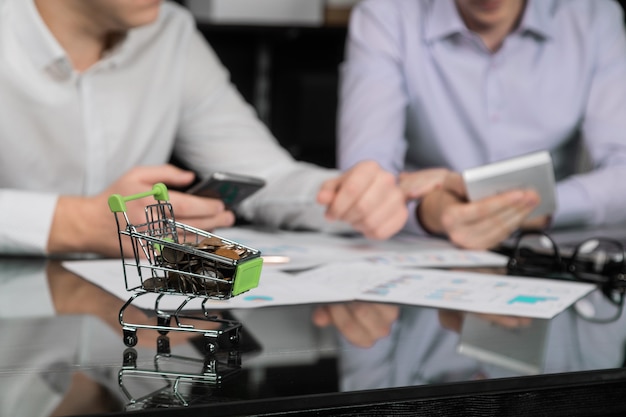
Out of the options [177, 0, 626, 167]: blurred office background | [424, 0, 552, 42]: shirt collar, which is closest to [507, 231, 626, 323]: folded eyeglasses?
[424, 0, 552, 42]: shirt collar

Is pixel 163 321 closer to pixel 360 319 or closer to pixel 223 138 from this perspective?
pixel 360 319

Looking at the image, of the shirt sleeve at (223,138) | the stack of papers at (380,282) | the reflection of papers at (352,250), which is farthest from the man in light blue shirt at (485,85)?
the stack of papers at (380,282)

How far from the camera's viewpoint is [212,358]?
0.70m

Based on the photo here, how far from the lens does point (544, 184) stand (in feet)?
4.57

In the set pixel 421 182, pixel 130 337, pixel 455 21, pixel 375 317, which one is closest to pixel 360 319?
pixel 375 317

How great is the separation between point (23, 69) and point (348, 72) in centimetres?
84

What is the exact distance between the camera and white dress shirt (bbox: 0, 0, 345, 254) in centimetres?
149

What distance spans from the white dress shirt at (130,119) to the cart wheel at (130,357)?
2.14 feet

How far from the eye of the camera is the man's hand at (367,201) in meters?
1.35

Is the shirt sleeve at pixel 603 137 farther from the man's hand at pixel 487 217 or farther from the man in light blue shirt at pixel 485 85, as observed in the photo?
the man's hand at pixel 487 217

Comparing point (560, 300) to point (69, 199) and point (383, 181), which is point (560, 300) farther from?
point (69, 199)

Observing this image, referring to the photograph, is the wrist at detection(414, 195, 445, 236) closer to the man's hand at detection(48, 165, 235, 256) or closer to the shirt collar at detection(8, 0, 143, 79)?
the man's hand at detection(48, 165, 235, 256)

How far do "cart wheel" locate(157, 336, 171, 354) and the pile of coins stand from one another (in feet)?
0.18

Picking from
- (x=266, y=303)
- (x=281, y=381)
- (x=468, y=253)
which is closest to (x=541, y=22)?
(x=468, y=253)
